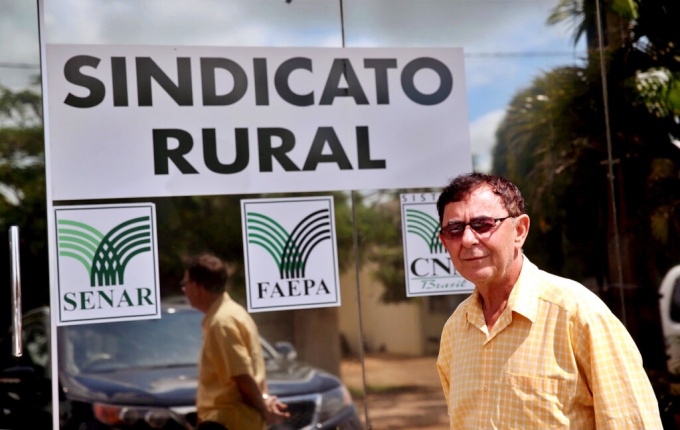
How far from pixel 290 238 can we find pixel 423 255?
0.77m

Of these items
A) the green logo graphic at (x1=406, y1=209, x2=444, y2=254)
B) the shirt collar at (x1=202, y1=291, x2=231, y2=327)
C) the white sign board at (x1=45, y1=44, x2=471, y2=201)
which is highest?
the white sign board at (x1=45, y1=44, x2=471, y2=201)

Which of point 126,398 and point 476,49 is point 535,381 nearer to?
point 126,398

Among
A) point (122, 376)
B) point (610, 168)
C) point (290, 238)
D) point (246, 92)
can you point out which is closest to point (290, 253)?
point (290, 238)

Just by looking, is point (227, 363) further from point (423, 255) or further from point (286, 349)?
point (423, 255)

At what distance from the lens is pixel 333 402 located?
16.4ft

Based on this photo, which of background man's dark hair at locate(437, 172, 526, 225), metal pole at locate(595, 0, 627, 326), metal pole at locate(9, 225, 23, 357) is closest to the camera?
background man's dark hair at locate(437, 172, 526, 225)

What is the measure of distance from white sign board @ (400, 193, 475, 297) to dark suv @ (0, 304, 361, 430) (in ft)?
2.61

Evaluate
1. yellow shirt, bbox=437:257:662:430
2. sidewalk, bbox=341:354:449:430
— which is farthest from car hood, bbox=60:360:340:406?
yellow shirt, bbox=437:257:662:430

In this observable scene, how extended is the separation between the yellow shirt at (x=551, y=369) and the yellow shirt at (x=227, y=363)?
215 centimetres

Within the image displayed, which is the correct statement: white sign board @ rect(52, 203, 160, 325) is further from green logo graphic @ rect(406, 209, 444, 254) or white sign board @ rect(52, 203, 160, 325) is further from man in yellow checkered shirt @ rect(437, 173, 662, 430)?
man in yellow checkered shirt @ rect(437, 173, 662, 430)

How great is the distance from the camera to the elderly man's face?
2801mm

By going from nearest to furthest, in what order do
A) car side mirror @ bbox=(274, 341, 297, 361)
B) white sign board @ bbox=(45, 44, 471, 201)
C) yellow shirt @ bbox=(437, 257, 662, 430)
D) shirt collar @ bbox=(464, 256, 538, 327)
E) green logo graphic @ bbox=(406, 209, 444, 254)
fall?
yellow shirt @ bbox=(437, 257, 662, 430), shirt collar @ bbox=(464, 256, 538, 327), white sign board @ bbox=(45, 44, 471, 201), car side mirror @ bbox=(274, 341, 297, 361), green logo graphic @ bbox=(406, 209, 444, 254)

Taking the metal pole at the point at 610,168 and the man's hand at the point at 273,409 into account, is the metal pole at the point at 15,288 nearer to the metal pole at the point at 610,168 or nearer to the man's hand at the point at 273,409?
the man's hand at the point at 273,409

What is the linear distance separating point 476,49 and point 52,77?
2369 mm
